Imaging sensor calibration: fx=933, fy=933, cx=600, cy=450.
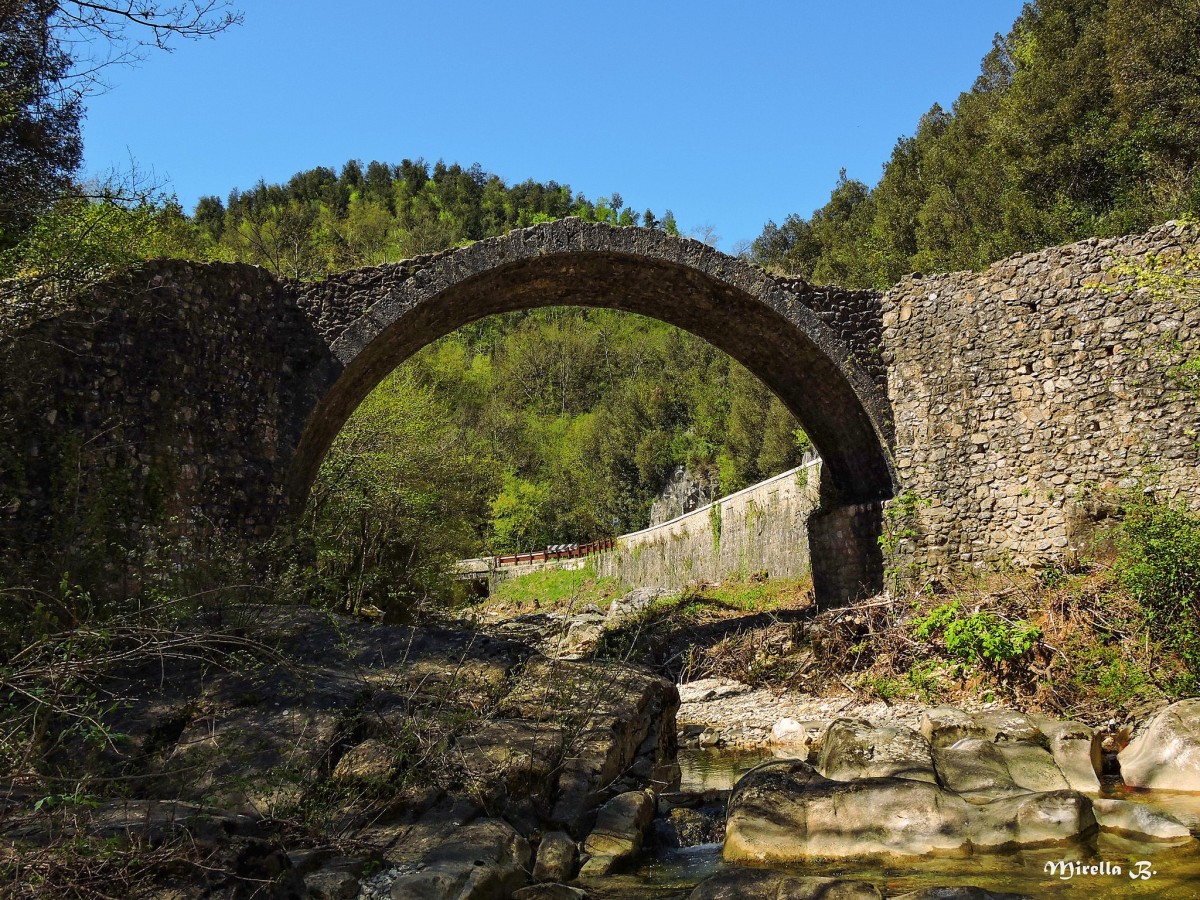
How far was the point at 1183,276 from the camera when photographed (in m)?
10.1

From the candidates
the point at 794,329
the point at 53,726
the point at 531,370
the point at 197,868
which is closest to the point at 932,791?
the point at 197,868

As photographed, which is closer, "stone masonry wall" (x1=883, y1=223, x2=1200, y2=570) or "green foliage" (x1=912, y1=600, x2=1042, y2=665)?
"green foliage" (x1=912, y1=600, x2=1042, y2=665)

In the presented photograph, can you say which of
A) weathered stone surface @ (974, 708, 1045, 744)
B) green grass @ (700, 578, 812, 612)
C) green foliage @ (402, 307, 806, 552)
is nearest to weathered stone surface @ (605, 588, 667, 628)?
green grass @ (700, 578, 812, 612)

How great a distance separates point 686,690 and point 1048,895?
304 inches

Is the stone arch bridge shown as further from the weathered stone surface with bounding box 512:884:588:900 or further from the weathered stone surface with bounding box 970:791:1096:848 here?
the weathered stone surface with bounding box 970:791:1096:848

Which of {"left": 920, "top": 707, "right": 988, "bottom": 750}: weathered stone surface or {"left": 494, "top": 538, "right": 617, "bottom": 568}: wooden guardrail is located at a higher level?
{"left": 494, "top": 538, "right": 617, "bottom": 568}: wooden guardrail

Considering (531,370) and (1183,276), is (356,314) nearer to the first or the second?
(1183,276)

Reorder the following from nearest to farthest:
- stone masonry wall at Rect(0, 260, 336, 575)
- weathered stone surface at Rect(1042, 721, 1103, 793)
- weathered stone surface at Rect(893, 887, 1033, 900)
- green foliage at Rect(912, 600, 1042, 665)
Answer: weathered stone surface at Rect(893, 887, 1033, 900)
weathered stone surface at Rect(1042, 721, 1103, 793)
stone masonry wall at Rect(0, 260, 336, 575)
green foliage at Rect(912, 600, 1042, 665)

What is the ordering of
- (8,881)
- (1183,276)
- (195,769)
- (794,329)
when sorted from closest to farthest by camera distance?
(8,881) → (195,769) → (1183,276) → (794,329)

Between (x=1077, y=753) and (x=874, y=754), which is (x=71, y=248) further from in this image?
(x=1077, y=753)

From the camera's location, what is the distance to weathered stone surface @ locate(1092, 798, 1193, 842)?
5.41 meters

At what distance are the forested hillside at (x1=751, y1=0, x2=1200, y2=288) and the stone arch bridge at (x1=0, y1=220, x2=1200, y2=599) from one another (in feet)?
21.4

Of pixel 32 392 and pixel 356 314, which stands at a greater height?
pixel 356 314

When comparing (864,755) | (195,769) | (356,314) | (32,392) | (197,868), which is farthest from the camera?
(356,314)
